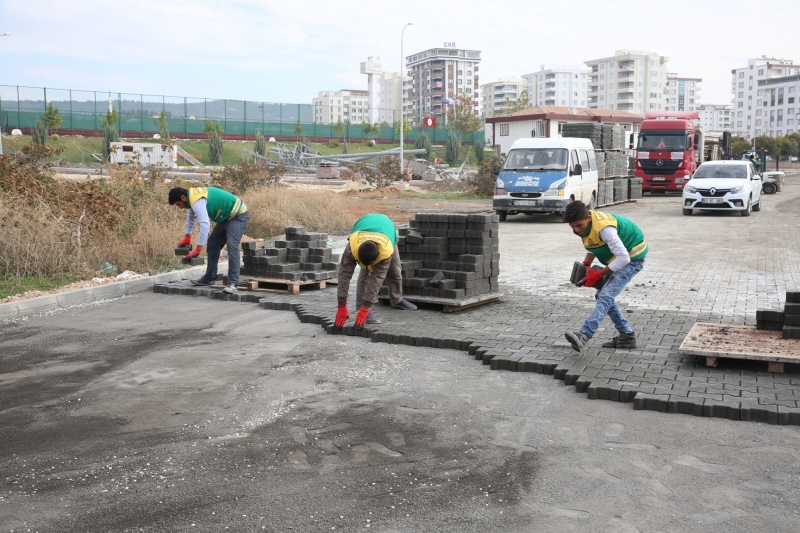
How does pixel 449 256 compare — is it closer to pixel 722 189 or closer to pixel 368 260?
pixel 368 260

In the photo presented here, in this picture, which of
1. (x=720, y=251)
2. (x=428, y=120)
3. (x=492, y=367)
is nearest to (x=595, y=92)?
(x=428, y=120)

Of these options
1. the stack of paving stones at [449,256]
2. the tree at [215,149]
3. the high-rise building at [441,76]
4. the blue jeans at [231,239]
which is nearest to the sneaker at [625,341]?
the stack of paving stones at [449,256]

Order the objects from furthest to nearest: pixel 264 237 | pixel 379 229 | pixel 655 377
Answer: pixel 264 237 → pixel 379 229 → pixel 655 377

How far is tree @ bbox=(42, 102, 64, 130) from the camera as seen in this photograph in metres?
57.4

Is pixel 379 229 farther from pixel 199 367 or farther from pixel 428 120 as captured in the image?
pixel 428 120

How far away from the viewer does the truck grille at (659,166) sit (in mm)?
32188

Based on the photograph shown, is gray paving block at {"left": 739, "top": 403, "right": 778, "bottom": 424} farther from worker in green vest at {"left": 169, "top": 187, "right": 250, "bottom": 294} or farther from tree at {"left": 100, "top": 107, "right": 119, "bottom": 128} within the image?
tree at {"left": 100, "top": 107, "right": 119, "bottom": 128}

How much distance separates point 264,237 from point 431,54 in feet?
499

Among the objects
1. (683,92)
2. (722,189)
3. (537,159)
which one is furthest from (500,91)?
(537,159)

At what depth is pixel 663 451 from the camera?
16.6 ft

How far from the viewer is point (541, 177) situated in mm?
21719

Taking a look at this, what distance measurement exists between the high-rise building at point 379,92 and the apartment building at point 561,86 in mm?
32410

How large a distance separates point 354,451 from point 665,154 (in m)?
30.1

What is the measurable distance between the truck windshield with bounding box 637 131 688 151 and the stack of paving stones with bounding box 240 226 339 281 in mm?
23847
